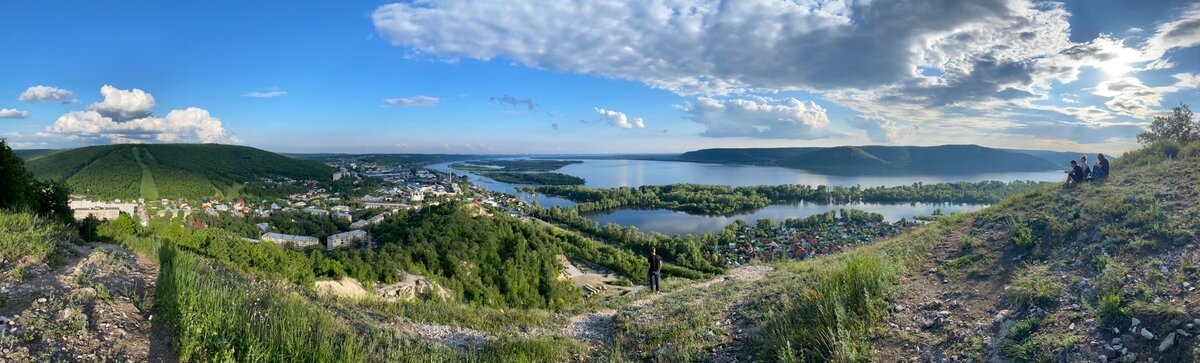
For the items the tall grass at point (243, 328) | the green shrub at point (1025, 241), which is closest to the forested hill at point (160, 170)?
the tall grass at point (243, 328)

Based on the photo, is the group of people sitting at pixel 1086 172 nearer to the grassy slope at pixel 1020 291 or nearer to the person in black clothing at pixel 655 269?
the grassy slope at pixel 1020 291

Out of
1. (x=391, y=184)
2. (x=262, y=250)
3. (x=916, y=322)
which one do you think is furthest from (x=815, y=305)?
(x=391, y=184)

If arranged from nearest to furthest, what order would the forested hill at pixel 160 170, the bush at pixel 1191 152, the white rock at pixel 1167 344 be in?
the white rock at pixel 1167 344 < the bush at pixel 1191 152 < the forested hill at pixel 160 170

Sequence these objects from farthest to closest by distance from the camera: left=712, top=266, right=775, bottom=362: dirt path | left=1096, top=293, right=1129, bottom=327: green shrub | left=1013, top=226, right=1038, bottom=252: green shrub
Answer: left=1013, top=226, right=1038, bottom=252: green shrub → left=712, top=266, right=775, bottom=362: dirt path → left=1096, top=293, right=1129, bottom=327: green shrub

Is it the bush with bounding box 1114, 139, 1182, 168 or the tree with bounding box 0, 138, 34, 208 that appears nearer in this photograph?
the tree with bounding box 0, 138, 34, 208

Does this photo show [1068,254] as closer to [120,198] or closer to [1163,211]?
[1163,211]

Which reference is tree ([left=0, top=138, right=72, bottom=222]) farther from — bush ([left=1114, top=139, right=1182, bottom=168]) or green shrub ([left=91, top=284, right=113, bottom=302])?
bush ([left=1114, top=139, right=1182, bottom=168])

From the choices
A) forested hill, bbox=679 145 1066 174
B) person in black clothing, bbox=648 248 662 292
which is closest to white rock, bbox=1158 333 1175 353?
person in black clothing, bbox=648 248 662 292
